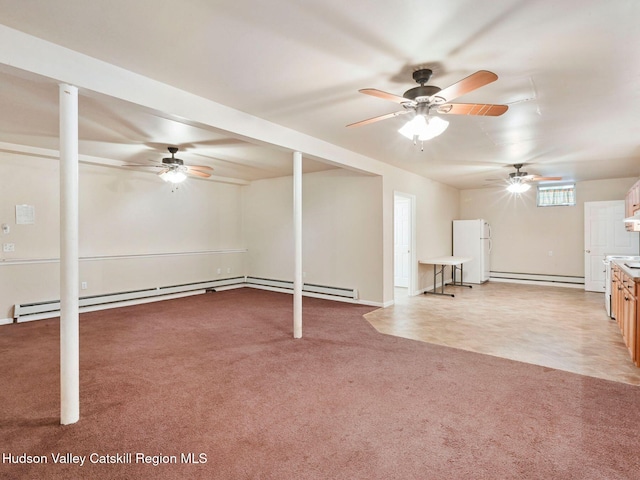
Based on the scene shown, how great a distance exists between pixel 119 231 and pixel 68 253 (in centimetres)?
429

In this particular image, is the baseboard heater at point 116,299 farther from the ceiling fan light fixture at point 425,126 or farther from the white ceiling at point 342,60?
the ceiling fan light fixture at point 425,126

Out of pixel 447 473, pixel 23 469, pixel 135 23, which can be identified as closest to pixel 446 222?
pixel 447 473

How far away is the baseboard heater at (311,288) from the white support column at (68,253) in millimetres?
4600

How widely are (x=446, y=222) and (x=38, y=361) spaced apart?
819 cm

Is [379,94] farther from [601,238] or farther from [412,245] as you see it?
[601,238]

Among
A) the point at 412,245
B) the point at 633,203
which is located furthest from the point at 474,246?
the point at 633,203

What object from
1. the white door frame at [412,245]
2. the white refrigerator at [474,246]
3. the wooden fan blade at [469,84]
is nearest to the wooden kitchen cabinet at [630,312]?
the wooden fan blade at [469,84]

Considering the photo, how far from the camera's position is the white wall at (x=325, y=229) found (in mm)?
6148

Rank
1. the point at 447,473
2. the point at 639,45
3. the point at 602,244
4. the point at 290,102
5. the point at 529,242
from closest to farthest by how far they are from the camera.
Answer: the point at 447,473 < the point at 639,45 < the point at 290,102 < the point at 602,244 < the point at 529,242

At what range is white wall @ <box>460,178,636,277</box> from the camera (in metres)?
7.92

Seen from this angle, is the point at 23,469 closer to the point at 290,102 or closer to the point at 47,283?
the point at 290,102

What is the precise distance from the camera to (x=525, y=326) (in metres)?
4.83

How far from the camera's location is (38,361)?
3543 mm

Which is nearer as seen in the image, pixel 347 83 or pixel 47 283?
pixel 347 83
